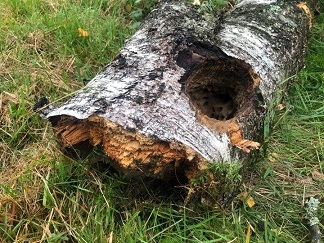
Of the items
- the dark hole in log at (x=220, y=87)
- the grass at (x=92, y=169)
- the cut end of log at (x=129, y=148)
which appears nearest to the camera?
the cut end of log at (x=129, y=148)

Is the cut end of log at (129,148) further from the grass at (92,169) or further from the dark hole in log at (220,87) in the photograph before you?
the dark hole in log at (220,87)

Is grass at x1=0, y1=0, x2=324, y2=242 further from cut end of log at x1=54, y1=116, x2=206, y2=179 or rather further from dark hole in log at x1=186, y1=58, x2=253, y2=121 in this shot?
dark hole in log at x1=186, y1=58, x2=253, y2=121

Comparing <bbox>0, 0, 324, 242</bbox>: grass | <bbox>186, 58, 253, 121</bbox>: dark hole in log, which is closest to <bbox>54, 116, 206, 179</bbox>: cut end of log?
<bbox>0, 0, 324, 242</bbox>: grass

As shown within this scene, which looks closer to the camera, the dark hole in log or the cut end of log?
the cut end of log

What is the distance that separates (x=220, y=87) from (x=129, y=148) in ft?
2.41

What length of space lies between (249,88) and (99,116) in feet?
2.69

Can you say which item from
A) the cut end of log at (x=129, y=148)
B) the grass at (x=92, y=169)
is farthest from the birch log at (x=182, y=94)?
the grass at (x=92, y=169)

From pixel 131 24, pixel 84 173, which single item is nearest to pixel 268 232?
pixel 84 173

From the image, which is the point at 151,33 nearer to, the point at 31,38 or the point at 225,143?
the point at 225,143

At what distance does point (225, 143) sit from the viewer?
2111 millimetres

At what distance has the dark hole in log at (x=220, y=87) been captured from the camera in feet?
7.61

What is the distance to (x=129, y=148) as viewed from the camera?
1.97m

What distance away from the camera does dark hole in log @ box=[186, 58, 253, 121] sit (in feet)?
7.61

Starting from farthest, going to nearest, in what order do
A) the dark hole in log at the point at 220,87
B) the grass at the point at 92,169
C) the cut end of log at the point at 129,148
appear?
the dark hole in log at the point at 220,87, the grass at the point at 92,169, the cut end of log at the point at 129,148
